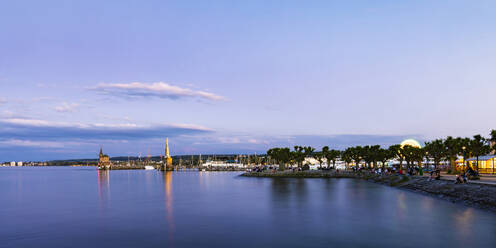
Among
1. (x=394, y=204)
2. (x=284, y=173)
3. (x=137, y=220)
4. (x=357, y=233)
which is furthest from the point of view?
(x=284, y=173)

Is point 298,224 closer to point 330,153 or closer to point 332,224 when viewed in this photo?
point 332,224

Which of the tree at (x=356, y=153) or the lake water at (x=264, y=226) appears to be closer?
the lake water at (x=264, y=226)

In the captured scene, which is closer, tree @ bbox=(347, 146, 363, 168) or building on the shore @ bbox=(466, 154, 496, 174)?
building on the shore @ bbox=(466, 154, 496, 174)

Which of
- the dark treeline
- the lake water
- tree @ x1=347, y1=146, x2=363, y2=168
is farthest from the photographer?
tree @ x1=347, y1=146, x2=363, y2=168

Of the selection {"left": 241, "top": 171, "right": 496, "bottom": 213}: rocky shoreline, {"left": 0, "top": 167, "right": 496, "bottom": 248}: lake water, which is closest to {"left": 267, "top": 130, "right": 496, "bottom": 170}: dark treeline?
{"left": 241, "top": 171, "right": 496, "bottom": 213}: rocky shoreline

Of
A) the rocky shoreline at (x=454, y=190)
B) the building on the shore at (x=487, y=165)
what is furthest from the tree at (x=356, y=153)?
the building on the shore at (x=487, y=165)

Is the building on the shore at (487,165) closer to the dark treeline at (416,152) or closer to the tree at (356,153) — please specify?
the dark treeline at (416,152)

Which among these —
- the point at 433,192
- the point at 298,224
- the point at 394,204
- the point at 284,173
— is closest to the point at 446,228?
the point at 298,224

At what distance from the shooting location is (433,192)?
64.3 m

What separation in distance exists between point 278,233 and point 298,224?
569 centimetres

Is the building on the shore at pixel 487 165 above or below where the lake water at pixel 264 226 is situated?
above

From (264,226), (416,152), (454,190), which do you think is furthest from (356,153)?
(264,226)

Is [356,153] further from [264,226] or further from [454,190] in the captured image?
[264,226]

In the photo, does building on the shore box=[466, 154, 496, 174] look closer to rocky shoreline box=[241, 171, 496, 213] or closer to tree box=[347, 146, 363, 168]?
rocky shoreline box=[241, 171, 496, 213]
